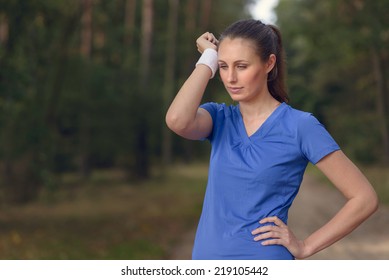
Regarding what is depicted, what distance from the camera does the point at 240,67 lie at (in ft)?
10.2

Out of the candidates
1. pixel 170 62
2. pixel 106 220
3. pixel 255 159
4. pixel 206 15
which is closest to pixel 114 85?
pixel 106 220

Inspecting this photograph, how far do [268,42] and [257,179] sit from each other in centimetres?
57

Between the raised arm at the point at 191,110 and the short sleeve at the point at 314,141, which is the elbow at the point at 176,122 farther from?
the short sleeve at the point at 314,141

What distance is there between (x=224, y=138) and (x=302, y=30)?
26.3 m

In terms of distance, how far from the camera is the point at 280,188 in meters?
3.06

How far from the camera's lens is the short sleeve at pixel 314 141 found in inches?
121

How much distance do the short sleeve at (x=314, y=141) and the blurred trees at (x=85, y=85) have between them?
Answer: 4.46 feet

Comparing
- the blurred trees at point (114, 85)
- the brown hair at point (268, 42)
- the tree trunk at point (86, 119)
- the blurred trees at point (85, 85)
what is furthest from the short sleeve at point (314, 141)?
the tree trunk at point (86, 119)

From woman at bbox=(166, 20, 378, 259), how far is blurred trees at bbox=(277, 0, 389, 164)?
15993 millimetres

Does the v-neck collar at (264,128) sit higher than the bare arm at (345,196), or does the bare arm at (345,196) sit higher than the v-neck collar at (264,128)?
the v-neck collar at (264,128)

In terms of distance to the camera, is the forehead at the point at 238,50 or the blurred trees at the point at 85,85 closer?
the forehead at the point at 238,50

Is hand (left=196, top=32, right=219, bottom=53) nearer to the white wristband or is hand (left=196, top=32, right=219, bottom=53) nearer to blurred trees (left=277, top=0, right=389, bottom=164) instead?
the white wristband

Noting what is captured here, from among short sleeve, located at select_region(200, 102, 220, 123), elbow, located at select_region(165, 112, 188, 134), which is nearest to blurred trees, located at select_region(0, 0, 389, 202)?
short sleeve, located at select_region(200, 102, 220, 123)
